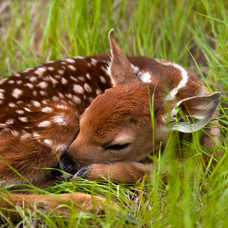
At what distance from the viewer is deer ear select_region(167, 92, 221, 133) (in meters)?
2.54

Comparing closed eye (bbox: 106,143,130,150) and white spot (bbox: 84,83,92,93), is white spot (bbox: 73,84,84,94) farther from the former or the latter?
closed eye (bbox: 106,143,130,150)

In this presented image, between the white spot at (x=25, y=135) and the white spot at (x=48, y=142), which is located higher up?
the white spot at (x=25, y=135)

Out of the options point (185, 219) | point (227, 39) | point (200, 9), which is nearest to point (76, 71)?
point (227, 39)

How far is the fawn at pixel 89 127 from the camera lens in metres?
2.57

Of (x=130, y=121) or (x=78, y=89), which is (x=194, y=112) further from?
(x=78, y=89)

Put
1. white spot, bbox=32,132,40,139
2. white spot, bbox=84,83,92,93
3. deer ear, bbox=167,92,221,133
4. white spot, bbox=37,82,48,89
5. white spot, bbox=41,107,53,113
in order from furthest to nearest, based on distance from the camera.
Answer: white spot, bbox=84,83,92,93, white spot, bbox=37,82,48,89, white spot, bbox=41,107,53,113, white spot, bbox=32,132,40,139, deer ear, bbox=167,92,221,133

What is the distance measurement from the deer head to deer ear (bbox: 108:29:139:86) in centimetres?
32

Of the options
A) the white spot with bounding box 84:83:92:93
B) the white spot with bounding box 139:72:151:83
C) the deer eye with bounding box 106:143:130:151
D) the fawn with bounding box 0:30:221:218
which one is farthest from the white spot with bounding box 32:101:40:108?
the white spot with bounding box 139:72:151:83

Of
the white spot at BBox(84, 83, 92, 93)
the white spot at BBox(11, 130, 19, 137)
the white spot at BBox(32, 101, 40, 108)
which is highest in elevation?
the white spot at BBox(32, 101, 40, 108)

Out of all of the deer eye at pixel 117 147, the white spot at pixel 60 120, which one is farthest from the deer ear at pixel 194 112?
the white spot at pixel 60 120

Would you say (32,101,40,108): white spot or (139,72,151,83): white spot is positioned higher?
(32,101,40,108): white spot

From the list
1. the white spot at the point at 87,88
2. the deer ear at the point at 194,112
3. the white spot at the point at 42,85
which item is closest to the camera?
the deer ear at the point at 194,112

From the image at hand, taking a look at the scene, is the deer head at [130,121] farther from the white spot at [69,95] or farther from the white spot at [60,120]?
the white spot at [69,95]

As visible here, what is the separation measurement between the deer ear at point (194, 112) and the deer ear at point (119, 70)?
0.61m
